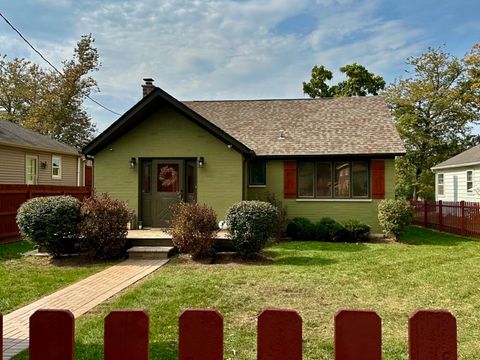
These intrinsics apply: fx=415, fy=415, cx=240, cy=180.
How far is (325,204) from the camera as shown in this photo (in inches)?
617

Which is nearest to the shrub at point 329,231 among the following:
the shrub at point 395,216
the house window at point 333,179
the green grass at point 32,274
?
the shrub at point 395,216

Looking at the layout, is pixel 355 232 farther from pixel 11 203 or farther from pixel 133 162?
pixel 11 203

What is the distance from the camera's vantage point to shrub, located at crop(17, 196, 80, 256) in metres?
9.96

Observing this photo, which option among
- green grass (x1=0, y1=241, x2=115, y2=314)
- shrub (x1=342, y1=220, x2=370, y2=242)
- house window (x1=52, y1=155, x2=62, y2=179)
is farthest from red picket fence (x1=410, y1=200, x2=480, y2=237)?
house window (x1=52, y1=155, x2=62, y2=179)

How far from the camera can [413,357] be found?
1.45 meters

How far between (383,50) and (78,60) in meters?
28.5

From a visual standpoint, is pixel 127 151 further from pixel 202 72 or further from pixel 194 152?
pixel 202 72

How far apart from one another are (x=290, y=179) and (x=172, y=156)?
14.9ft

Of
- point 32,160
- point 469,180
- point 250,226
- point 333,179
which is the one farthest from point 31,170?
point 469,180

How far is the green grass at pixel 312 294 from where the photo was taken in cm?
469

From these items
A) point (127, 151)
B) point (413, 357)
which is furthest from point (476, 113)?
point (413, 357)

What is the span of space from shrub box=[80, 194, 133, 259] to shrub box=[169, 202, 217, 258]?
148cm

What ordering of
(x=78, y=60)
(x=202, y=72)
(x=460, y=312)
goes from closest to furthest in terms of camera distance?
(x=460, y=312), (x=202, y=72), (x=78, y=60)

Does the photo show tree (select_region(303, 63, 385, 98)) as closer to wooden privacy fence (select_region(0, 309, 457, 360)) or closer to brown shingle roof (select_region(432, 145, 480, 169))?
brown shingle roof (select_region(432, 145, 480, 169))
